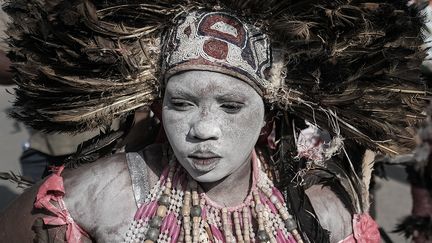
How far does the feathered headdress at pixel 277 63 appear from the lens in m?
2.55

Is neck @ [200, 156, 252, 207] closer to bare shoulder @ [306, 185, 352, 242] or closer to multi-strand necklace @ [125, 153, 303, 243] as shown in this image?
multi-strand necklace @ [125, 153, 303, 243]

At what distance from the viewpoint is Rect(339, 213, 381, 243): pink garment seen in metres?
2.82

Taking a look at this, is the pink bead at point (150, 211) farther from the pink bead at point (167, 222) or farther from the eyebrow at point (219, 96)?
the eyebrow at point (219, 96)

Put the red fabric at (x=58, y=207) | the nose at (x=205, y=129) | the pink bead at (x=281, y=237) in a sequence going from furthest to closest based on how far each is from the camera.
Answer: the pink bead at (x=281, y=237)
the red fabric at (x=58, y=207)
the nose at (x=205, y=129)

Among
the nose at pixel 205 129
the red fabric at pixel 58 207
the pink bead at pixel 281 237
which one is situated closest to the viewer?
the nose at pixel 205 129

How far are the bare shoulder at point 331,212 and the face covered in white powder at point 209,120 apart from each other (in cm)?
40

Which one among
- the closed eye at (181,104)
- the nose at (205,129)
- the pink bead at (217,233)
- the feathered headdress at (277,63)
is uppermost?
the feathered headdress at (277,63)

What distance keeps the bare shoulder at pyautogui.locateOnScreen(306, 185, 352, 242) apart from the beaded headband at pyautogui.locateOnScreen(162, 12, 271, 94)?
20.0 inches

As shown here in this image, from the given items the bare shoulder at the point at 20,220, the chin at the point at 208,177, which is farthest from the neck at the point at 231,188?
the bare shoulder at the point at 20,220

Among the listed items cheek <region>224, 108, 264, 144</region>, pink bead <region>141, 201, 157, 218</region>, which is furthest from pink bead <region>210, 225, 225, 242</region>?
cheek <region>224, 108, 264, 144</region>

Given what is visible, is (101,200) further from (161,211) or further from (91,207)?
(161,211)

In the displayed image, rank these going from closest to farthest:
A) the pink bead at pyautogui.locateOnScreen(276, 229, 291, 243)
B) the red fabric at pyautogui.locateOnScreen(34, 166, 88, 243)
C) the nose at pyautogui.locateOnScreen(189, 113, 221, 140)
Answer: the nose at pyautogui.locateOnScreen(189, 113, 221, 140), the red fabric at pyautogui.locateOnScreen(34, 166, 88, 243), the pink bead at pyautogui.locateOnScreen(276, 229, 291, 243)

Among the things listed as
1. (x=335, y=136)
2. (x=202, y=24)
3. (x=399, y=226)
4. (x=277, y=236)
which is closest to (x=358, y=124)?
(x=335, y=136)

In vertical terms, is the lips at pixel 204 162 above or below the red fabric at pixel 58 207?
above
